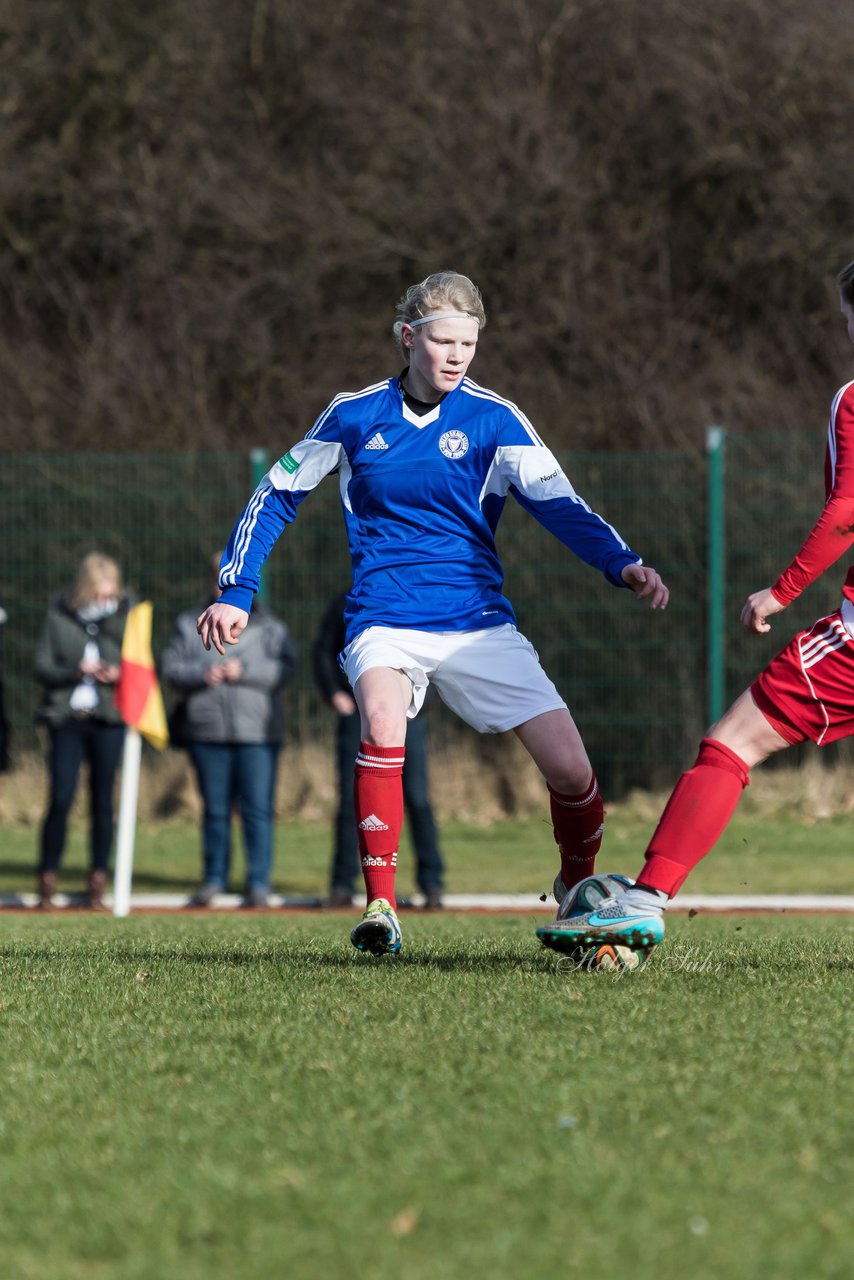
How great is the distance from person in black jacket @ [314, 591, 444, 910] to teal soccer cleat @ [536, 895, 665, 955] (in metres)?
6.41

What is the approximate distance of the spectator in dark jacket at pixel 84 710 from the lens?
12273 millimetres

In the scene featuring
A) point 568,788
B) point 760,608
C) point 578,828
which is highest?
point 760,608

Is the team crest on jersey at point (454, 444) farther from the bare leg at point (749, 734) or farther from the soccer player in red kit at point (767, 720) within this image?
the bare leg at point (749, 734)

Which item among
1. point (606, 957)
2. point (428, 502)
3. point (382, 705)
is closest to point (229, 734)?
point (428, 502)

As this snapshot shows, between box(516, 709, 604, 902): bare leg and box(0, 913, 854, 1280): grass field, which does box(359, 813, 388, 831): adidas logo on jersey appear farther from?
box(516, 709, 604, 902): bare leg

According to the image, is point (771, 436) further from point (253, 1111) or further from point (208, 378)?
point (253, 1111)

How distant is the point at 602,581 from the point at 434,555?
10476 millimetres

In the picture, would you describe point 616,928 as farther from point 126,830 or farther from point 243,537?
point 126,830

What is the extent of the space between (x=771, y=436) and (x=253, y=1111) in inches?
516

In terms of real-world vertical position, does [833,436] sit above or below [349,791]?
above

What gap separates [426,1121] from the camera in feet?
11.8

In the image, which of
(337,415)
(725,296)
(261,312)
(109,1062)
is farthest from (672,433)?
(109,1062)

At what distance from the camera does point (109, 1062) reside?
13.8 ft

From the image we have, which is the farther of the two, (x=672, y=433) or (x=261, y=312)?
(x=261, y=312)
